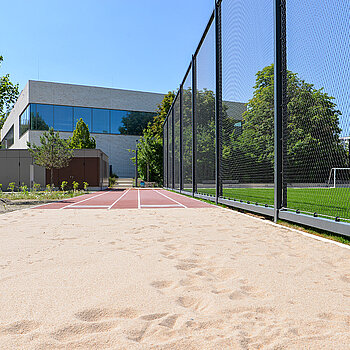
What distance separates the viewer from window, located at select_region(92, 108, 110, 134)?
38188 mm

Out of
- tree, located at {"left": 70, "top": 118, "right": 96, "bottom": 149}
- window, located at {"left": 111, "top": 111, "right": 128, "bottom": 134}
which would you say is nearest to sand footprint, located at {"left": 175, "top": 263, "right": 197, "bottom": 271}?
tree, located at {"left": 70, "top": 118, "right": 96, "bottom": 149}

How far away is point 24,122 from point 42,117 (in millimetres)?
3482

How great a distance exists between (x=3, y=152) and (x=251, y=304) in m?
25.6

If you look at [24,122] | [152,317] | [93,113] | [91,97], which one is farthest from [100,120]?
[152,317]

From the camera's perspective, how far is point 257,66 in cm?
759

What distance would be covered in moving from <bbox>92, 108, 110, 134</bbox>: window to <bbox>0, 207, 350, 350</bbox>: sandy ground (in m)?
34.9

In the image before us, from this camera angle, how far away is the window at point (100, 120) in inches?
1503

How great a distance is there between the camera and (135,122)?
132 feet

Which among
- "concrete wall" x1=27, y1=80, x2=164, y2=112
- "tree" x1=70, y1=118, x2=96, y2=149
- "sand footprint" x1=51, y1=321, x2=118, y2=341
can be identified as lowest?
"sand footprint" x1=51, y1=321, x2=118, y2=341

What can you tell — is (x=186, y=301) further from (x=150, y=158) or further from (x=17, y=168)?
(x=150, y=158)

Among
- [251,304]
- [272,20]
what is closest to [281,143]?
[272,20]

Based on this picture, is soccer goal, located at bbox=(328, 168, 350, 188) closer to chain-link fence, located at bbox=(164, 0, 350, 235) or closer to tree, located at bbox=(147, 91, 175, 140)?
chain-link fence, located at bbox=(164, 0, 350, 235)

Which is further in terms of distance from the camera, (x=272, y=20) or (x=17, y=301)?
(x=272, y=20)

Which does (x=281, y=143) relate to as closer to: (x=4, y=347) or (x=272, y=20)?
(x=272, y=20)
